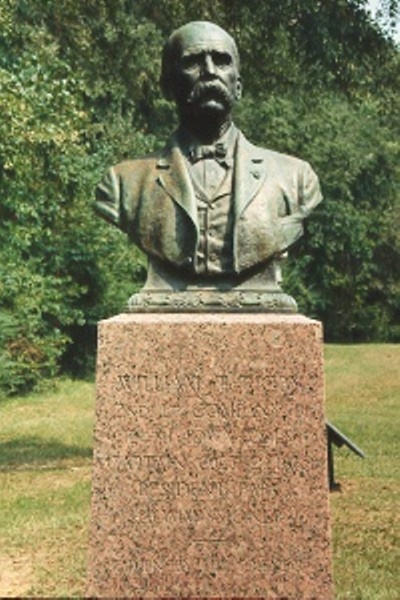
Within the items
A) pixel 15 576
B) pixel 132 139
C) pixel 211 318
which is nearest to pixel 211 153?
pixel 211 318

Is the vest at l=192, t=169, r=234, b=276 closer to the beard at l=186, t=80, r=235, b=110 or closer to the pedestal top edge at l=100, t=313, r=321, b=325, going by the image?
the pedestal top edge at l=100, t=313, r=321, b=325

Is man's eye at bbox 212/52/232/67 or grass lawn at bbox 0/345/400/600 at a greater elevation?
man's eye at bbox 212/52/232/67

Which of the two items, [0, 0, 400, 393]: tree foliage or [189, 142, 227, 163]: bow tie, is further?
[0, 0, 400, 393]: tree foliage

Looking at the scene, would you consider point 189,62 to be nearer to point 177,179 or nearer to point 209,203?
point 177,179

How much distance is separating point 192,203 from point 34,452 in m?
6.95

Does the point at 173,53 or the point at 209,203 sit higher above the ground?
the point at 173,53

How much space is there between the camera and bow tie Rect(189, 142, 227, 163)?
5066 millimetres

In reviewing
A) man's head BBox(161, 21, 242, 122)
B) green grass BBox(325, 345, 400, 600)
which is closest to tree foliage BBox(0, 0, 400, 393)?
green grass BBox(325, 345, 400, 600)

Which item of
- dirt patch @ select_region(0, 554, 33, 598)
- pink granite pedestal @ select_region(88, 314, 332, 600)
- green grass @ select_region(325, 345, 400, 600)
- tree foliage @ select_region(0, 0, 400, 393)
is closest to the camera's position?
pink granite pedestal @ select_region(88, 314, 332, 600)

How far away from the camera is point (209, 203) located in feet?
16.3

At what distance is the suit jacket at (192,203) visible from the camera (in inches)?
192

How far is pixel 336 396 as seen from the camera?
17.1 meters

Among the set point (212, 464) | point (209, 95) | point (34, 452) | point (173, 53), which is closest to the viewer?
point (212, 464)

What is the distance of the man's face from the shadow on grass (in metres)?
6.23
